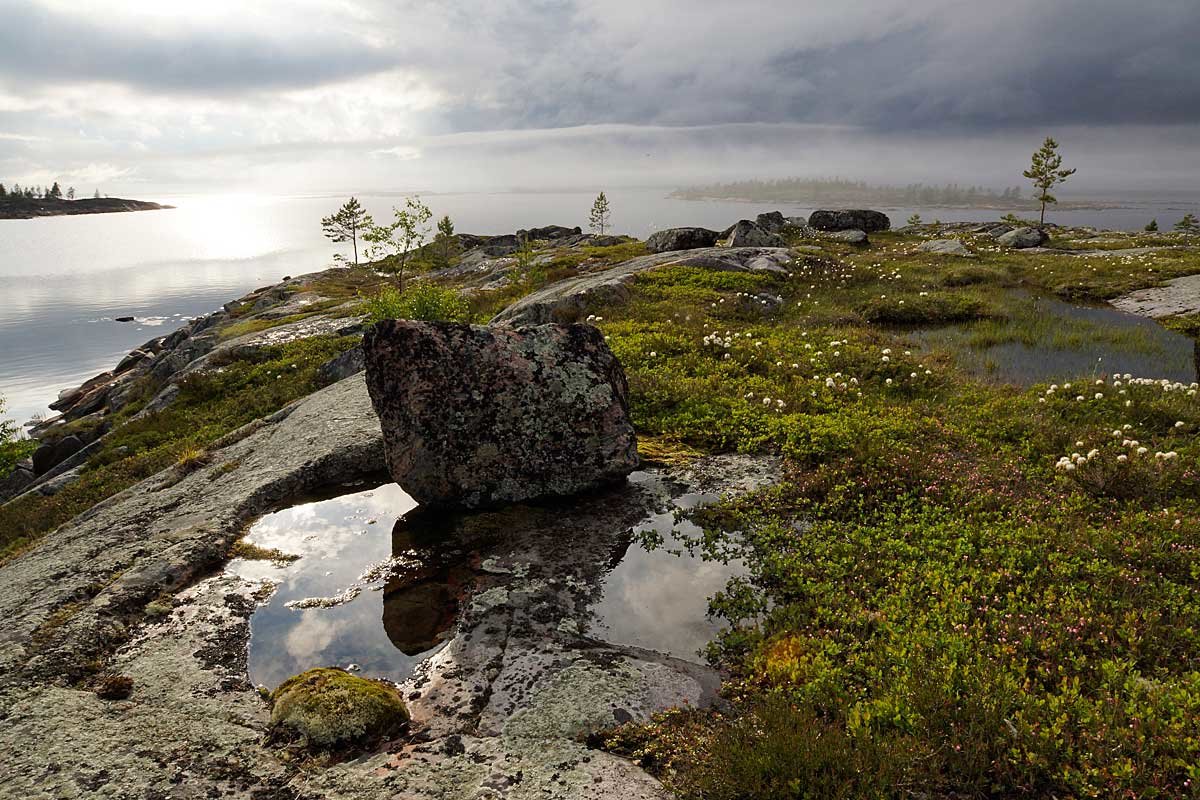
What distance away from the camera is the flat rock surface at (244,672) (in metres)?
5.31

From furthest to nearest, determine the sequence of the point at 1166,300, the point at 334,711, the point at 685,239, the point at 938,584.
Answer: the point at 685,239 → the point at 1166,300 → the point at 938,584 → the point at 334,711

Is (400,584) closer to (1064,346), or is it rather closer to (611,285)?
(611,285)

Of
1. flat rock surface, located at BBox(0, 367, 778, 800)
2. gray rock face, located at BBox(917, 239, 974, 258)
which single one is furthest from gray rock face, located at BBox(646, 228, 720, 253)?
flat rock surface, located at BBox(0, 367, 778, 800)

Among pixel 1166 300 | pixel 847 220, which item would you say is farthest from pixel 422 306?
pixel 847 220

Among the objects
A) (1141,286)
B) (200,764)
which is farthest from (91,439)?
(1141,286)

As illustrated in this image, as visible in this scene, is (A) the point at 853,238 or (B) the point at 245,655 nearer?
(B) the point at 245,655

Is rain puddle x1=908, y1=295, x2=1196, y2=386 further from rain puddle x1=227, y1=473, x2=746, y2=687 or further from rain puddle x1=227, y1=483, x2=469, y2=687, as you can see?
rain puddle x1=227, y1=483, x2=469, y2=687

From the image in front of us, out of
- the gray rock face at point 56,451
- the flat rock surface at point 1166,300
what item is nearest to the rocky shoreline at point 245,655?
the gray rock face at point 56,451

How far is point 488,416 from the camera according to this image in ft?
35.2

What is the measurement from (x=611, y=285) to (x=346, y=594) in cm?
2309

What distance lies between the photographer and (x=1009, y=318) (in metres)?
25.3

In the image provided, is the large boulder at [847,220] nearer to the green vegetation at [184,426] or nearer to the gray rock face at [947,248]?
the gray rock face at [947,248]

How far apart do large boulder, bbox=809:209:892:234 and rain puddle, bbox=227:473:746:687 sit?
2614 inches

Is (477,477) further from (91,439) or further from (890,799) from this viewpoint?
(91,439)
